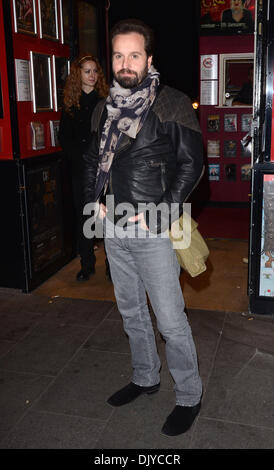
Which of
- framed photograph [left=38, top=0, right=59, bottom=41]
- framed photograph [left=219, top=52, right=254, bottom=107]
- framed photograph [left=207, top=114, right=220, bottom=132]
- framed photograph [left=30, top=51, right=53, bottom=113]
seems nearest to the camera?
framed photograph [left=30, top=51, right=53, bottom=113]

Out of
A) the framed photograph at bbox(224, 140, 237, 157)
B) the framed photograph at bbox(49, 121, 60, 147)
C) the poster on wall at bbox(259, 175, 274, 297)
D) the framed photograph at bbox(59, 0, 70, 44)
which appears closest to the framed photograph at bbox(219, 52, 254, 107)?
the framed photograph at bbox(224, 140, 237, 157)

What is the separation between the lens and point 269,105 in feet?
12.6

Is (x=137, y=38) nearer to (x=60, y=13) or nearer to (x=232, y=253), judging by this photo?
(x=60, y=13)

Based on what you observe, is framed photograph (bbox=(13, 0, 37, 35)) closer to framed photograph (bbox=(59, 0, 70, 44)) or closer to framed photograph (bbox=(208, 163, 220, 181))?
framed photograph (bbox=(59, 0, 70, 44))

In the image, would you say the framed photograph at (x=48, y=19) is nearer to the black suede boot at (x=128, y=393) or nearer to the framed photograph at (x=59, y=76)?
the framed photograph at (x=59, y=76)

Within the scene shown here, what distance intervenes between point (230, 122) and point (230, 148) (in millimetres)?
417

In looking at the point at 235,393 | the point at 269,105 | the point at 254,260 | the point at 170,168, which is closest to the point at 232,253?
the point at 254,260

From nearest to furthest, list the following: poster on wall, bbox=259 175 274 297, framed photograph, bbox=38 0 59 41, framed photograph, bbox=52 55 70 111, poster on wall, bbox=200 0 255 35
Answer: poster on wall, bbox=259 175 274 297
framed photograph, bbox=38 0 59 41
framed photograph, bbox=52 55 70 111
poster on wall, bbox=200 0 255 35

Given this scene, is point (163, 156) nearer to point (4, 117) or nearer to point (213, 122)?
point (4, 117)

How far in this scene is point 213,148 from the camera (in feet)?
27.0

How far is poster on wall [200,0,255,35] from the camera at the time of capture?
7535 mm

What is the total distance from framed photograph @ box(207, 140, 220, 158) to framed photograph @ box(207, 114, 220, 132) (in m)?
0.20

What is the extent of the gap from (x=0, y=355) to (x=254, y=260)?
217 cm

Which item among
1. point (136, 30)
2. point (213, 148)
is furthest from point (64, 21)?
point (213, 148)
